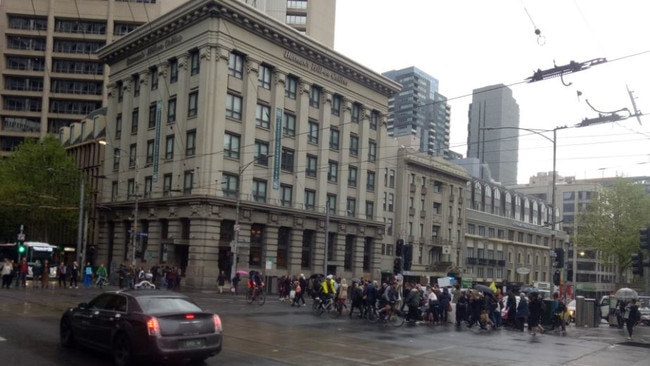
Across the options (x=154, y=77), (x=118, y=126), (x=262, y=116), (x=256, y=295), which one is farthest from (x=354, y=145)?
(x=256, y=295)

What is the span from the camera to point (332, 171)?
57.0 metres

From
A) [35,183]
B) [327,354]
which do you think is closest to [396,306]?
[327,354]

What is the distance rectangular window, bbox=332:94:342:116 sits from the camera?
57.6 meters

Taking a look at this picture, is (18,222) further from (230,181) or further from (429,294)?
(429,294)

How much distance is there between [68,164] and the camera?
58.6 metres

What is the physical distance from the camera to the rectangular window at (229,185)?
46625 millimetres

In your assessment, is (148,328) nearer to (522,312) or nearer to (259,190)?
(522,312)

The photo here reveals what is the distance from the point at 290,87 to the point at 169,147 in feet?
38.0

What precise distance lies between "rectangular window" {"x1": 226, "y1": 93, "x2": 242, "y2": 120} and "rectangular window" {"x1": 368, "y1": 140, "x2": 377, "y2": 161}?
17572 millimetres

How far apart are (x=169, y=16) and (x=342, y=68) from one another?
54.6ft

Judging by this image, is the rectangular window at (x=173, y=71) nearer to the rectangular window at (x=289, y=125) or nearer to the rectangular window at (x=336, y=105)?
the rectangular window at (x=289, y=125)

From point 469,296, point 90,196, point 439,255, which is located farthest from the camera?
point 439,255

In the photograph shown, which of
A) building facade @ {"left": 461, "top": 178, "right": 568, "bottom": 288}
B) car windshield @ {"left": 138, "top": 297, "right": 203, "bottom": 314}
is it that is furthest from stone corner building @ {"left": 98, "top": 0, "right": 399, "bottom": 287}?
car windshield @ {"left": 138, "top": 297, "right": 203, "bottom": 314}

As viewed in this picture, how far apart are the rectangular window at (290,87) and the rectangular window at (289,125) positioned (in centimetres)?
172
